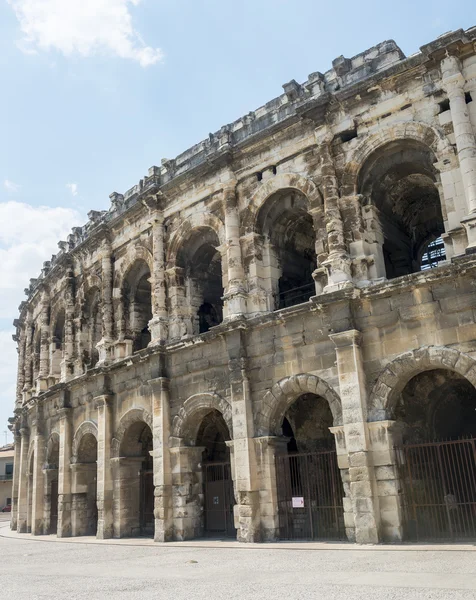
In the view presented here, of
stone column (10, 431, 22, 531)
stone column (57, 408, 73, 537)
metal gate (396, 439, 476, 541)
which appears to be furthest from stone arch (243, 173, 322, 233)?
stone column (10, 431, 22, 531)

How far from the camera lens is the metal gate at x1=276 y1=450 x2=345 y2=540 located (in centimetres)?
1283

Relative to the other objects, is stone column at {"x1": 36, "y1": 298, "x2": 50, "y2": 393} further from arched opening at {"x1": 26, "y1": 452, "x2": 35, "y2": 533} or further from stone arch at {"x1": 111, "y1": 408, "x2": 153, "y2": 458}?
stone arch at {"x1": 111, "y1": 408, "x2": 153, "y2": 458}

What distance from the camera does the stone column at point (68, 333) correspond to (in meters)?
20.1

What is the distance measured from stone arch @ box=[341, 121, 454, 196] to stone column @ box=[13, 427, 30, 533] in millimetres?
16688

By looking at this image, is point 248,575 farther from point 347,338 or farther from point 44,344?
point 44,344

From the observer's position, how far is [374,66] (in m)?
13.4

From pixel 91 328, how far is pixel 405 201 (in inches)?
433

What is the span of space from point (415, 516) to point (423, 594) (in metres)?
5.58

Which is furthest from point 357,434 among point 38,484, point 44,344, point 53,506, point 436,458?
point 44,344

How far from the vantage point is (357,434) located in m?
11.4

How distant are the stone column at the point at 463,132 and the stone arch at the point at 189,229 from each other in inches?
230

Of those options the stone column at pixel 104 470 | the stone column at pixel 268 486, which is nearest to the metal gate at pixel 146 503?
the stone column at pixel 104 470

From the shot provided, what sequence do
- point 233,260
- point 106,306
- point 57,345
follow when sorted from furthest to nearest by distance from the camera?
1. point 57,345
2. point 106,306
3. point 233,260

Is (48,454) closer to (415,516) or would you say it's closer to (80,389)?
(80,389)
